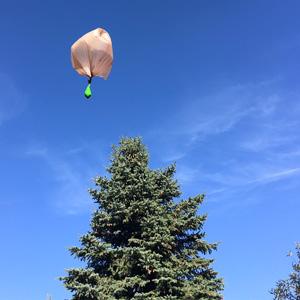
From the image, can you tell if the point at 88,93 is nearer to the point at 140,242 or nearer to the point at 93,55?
the point at 93,55

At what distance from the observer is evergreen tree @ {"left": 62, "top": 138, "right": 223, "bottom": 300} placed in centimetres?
1852

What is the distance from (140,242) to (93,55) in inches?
535

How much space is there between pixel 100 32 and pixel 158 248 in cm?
1393

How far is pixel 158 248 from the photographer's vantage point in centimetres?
1939

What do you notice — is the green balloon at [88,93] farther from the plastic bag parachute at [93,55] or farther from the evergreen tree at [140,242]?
the evergreen tree at [140,242]

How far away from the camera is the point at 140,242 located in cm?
1914

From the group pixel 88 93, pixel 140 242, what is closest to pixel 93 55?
pixel 88 93

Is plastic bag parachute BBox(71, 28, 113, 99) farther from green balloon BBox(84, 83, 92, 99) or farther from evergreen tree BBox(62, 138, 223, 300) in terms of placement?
evergreen tree BBox(62, 138, 223, 300)

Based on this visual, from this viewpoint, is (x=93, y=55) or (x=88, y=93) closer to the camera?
(x=88, y=93)

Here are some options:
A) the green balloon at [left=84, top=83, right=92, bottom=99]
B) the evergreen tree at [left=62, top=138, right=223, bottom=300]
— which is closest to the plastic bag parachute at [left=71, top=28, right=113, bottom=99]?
the green balloon at [left=84, top=83, right=92, bottom=99]

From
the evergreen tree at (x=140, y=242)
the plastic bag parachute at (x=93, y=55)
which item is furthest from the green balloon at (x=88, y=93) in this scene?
the evergreen tree at (x=140, y=242)

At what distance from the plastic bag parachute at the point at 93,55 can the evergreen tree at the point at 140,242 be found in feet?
41.6

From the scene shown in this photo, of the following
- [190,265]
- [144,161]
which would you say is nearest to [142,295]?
[190,265]

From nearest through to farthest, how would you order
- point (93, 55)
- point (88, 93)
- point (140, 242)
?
point (88, 93)
point (93, 55)
point (140, 242)
